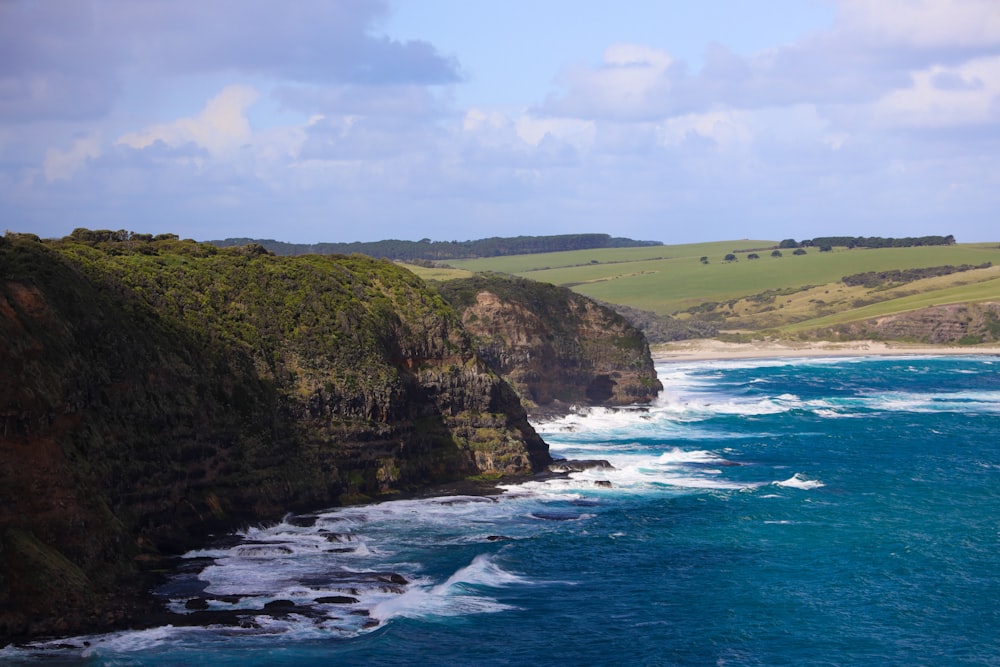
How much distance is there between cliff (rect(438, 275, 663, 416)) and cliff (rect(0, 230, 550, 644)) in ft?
112

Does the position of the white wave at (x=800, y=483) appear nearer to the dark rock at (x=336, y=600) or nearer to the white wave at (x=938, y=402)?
the dark rock at (x=336, y=600)

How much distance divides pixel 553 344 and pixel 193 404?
72.0 m

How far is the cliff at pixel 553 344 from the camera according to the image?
12656cm

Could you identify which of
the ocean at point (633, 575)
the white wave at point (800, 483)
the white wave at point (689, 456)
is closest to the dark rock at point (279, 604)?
the ocean at point (633, 575)

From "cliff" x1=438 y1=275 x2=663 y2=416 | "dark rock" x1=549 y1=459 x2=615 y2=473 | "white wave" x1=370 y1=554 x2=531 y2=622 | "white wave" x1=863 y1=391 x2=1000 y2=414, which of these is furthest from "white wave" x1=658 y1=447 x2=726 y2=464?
"white wave" x1=863 y1=391 x2=1000 y2=414

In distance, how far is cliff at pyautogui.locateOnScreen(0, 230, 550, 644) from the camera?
1950 inches

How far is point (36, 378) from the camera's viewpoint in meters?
51.9

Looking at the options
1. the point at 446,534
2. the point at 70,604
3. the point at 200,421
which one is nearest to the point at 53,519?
the point at 70,604

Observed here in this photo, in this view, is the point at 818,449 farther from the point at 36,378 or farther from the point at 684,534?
the point at 36,378

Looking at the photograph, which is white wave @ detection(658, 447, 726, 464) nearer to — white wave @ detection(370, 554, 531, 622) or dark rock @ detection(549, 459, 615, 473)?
dark rock @ detection(549, 459, 615, 473)

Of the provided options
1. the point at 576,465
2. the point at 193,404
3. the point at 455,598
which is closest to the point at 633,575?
the point at 455,598

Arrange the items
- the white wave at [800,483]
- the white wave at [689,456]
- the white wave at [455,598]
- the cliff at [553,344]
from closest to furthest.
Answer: the white wave at [455,598] < the white wave at [800,483] < the white wave at [689,456] < the cliff at [553,344]

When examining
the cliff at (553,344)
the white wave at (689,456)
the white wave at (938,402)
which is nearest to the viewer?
the white wave at (689,456)

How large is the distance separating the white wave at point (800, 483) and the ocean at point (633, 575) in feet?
0.99
